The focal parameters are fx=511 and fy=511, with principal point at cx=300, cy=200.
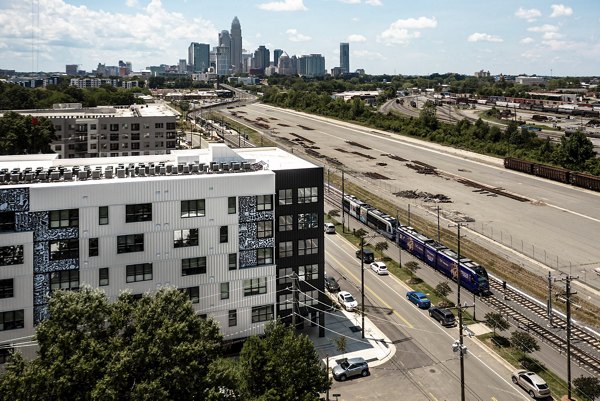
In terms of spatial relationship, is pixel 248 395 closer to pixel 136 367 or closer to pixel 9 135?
pixel 136 367

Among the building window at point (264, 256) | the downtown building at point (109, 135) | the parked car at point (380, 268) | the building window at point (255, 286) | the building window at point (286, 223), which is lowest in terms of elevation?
the parked car at point (380, 268)

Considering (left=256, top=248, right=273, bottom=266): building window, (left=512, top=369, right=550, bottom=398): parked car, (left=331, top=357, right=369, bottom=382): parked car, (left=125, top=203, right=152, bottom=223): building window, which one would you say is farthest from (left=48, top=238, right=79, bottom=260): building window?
(left=512, top=369, right=550, bottom=398): parked car

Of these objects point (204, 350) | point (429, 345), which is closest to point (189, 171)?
point (204, 350)

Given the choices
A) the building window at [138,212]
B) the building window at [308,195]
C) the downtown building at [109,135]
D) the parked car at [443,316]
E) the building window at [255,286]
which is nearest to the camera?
the building window at [138,212]

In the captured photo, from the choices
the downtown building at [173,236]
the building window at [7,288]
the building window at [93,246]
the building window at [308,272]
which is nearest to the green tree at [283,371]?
the downtown building at [173,236]

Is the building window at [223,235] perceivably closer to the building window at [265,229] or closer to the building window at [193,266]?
the building window at [193,266]

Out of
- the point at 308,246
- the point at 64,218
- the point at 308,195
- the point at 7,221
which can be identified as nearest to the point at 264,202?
the point at 308,195

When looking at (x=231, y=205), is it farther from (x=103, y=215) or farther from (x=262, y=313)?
(x=103, y=215)
